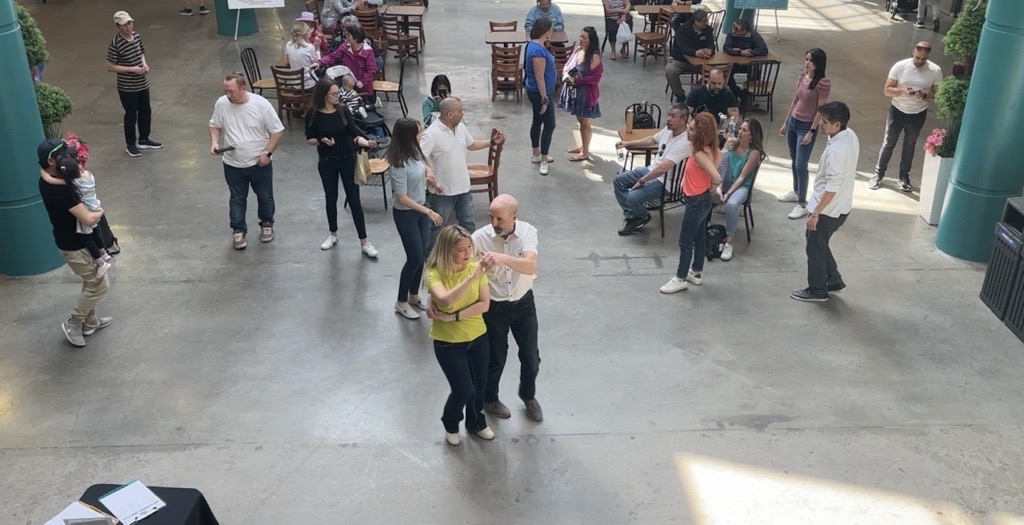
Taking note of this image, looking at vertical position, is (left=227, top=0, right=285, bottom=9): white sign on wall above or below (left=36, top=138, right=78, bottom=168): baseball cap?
above

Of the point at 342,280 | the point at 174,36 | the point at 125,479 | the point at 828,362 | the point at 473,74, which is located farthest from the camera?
the point at 174,36

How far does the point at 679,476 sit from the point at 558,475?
30.1 inches

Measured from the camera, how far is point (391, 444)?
18.9 ft

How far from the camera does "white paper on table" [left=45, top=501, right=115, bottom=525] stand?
162 inches

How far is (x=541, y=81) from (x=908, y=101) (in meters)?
3.96

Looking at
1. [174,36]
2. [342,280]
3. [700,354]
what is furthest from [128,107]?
[700,354]

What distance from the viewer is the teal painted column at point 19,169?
735 cm

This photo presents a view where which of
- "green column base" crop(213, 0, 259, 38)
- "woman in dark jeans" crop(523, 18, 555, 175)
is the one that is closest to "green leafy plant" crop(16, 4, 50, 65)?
"woman in dark jeans" crop(523, 18, 555, 175)

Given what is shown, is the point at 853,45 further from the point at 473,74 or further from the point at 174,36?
the point at 174,36

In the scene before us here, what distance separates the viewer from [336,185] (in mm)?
8008

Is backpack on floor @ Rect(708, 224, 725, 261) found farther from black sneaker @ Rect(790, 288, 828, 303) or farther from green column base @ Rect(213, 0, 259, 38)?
green column base @ Rect(213, 0, 259, 38)

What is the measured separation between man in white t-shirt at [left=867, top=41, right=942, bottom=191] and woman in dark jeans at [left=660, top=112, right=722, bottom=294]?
327 centimetres

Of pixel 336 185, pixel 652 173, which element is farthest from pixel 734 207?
pixel 336 185

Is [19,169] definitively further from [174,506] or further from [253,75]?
[253,75]
